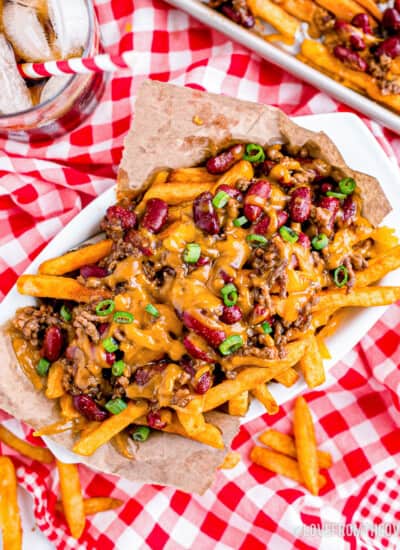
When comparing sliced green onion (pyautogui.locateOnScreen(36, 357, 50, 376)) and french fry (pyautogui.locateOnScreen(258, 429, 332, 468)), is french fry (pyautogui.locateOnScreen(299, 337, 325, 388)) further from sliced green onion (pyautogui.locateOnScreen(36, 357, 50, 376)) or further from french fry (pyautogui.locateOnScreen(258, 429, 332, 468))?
sliced green onion (pyautogui.locateOnScreen(36, 357, 50, 376))

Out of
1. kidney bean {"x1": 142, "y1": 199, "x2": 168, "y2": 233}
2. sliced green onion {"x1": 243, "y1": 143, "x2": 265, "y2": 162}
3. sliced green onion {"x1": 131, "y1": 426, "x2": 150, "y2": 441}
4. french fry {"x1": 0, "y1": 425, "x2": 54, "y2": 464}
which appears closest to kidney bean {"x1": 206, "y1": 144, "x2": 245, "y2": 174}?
sliced green onion {"x1": 243, "y1": 143, "x2": 265, "y2": 162}

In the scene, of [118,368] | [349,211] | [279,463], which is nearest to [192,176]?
[349,211]

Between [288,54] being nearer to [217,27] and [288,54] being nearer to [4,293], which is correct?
[217,27]

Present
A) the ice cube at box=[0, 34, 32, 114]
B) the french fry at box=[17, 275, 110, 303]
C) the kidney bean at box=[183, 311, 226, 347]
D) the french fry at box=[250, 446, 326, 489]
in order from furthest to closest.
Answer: the french fry at box=[250, 446, 326, 489] → the ice cube at box=[0, 34, 32, 114] → the french fry at box=[17, 275, 110, 303] → the kidney bean at box=[183, 311, 226, 347]

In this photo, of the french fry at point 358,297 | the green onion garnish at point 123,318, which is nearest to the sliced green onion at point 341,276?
the french fry at point 358,297

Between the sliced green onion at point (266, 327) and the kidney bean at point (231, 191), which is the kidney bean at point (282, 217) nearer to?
the kidney bean at point (231, 191)
